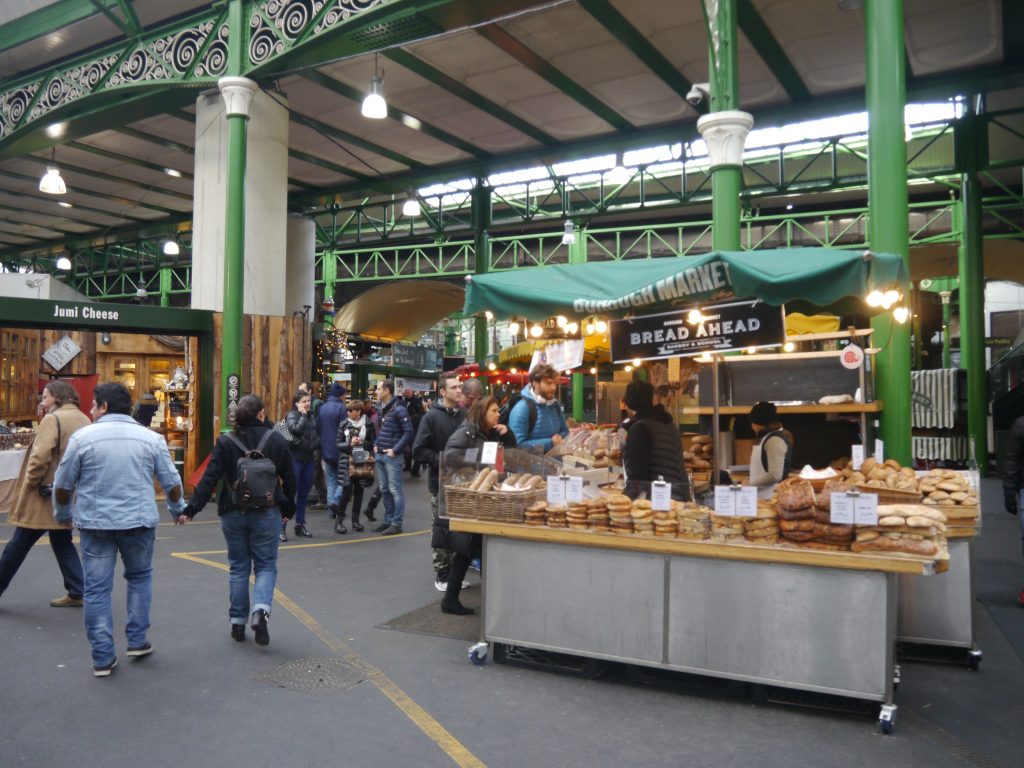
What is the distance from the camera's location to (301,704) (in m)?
4.73

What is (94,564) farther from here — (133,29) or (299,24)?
(133,29)

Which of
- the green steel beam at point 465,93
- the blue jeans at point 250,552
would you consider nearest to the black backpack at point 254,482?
the blue jeans at point 250,552

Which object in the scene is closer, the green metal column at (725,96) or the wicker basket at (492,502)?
the wicker basket at (492,502)

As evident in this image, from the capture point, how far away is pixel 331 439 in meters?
11.1

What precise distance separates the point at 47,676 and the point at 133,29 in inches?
488

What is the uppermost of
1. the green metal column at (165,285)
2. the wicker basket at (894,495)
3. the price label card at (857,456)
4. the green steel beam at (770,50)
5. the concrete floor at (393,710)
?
the green steel beam at (770,50)

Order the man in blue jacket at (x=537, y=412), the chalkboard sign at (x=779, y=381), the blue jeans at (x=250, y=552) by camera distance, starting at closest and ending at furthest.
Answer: the blue jeans at (x=250, y=552) → the man in blue jacket at (x=537, y=412) → the chalkboard sign at (x=779, y=381)

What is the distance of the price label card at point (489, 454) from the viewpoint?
5.94 m

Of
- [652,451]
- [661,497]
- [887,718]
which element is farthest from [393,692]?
[887,718]

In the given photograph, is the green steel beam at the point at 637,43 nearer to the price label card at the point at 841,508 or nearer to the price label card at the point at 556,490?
the price label card at the point at 556,490

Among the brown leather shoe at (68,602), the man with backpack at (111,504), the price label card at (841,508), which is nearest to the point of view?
the price label card at (841,508)

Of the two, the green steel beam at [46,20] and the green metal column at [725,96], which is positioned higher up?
the green steel beam at [46,20]

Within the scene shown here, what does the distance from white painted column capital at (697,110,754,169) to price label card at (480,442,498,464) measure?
4887mm

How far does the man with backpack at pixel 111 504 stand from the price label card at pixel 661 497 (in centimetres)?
323
